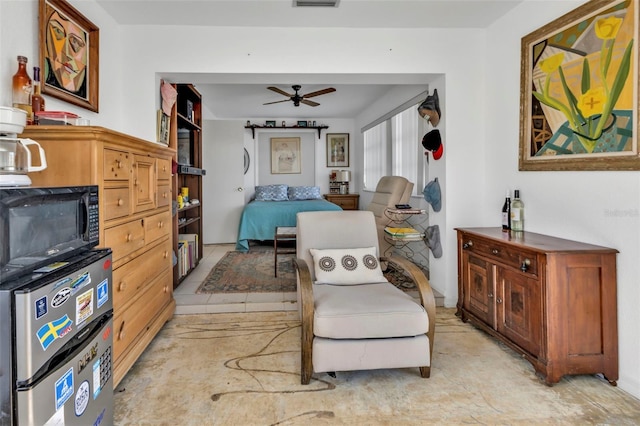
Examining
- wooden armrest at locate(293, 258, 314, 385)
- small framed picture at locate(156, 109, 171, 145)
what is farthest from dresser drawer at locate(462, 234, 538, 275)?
small framed picture at locate(156, 109, 171, 145)

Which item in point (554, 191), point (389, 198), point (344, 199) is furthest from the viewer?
point (344, 199)

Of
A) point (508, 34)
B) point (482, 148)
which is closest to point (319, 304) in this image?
point (482, 148)

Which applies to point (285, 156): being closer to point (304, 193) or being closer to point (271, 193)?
point (304, 193)

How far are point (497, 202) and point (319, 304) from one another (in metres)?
1.98

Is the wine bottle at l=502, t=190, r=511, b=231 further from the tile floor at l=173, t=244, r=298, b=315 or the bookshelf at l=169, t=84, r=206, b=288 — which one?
the bookshelf at l=169, t=84, r=206, b=288

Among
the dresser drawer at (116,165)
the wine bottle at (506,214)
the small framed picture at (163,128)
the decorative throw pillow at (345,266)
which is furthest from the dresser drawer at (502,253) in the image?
the small framed picture at (163,128)

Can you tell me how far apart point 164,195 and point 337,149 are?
5.73 meters

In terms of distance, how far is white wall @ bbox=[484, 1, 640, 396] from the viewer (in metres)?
2.04

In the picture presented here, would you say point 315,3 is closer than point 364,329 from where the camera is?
No

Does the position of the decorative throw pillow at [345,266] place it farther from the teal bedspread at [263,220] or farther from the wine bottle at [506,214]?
the teal bedspread at [263,220]

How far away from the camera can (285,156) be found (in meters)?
8.23

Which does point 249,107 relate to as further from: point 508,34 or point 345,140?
point 508,34

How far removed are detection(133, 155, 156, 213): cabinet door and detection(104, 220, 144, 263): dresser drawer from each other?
0.12 metres

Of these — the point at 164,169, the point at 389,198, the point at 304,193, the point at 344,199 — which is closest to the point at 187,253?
the point at 164,169
